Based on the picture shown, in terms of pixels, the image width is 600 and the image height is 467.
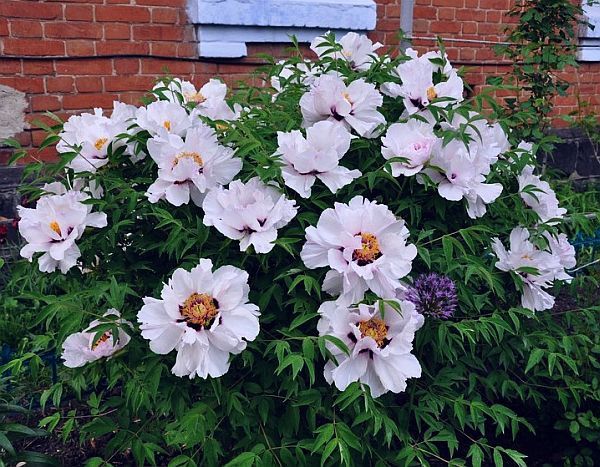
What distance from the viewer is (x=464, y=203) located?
214cm

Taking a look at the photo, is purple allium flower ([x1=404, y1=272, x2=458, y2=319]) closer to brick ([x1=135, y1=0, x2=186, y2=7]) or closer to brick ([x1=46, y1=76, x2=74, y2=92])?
brick ([x1=46, y1=76, x2=74, y2=92])

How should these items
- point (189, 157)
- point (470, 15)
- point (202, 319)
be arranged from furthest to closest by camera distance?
point (470, 15) < point (189, 157) < point (202, 319)

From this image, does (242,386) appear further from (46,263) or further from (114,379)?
(46,263)

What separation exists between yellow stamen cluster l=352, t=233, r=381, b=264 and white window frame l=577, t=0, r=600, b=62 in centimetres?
608

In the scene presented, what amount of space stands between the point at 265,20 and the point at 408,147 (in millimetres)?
3481

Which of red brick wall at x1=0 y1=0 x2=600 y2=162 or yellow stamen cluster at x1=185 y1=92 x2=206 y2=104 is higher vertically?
yellow stamen cluster at x1=185 y1=92 x2=206 y2=104

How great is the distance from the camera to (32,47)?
4.45 m

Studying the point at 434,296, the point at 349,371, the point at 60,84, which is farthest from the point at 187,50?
the point at 349,371

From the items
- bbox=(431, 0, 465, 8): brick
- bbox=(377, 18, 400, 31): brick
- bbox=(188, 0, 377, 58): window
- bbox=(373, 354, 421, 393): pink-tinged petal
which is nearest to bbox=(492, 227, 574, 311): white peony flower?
bbox=(373, 354, 421, 393): pink-tinged petal

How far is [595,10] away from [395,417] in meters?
6.38

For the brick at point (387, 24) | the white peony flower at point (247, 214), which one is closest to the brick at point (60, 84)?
the brick at point (387, 24)

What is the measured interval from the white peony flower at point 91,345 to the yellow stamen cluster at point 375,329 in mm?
663

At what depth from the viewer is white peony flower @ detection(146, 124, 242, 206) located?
6.47 feet

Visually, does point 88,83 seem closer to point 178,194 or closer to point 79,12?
point 79,12
